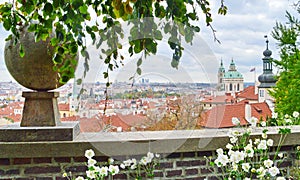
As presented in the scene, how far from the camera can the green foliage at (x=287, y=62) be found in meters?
8.41

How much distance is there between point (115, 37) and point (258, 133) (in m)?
1.13

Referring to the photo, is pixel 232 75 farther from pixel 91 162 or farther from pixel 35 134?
pixel 35 134

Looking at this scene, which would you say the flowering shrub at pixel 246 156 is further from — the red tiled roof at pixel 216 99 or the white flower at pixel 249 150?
the red tiled roof at pixel 216 99

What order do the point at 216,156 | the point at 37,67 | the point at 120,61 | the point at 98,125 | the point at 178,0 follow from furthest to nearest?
the point at 216,156
the point at 98,125
the point at 37,67
the point at 120,61
the point at 178,0

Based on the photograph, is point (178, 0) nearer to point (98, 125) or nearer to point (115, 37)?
point (115, 37)

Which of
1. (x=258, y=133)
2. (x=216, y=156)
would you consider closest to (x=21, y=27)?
(x=216, y=156)

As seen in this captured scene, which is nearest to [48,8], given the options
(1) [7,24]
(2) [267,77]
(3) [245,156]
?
(1) [7,24]

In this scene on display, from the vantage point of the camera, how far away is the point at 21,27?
1.69 metres

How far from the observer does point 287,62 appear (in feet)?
30.8

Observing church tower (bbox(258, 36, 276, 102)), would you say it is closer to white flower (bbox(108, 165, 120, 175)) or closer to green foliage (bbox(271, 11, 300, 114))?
green foliage (bbox(271, 11, 300, 114))

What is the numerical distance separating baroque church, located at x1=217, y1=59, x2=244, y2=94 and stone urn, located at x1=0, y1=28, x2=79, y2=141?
2.74 feet

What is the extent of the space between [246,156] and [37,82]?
4.10ft

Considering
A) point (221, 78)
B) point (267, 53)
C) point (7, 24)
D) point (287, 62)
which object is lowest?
point (221, 78)

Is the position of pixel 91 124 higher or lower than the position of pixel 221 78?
lower
